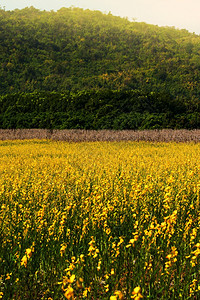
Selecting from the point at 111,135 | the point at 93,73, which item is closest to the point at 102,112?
the point at 111,135

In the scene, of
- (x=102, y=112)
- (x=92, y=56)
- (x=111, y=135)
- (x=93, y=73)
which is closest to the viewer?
(x=111, y=135)

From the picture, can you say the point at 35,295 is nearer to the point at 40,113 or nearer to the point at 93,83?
the point at 40,113

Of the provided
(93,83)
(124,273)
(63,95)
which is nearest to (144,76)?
(93,83)

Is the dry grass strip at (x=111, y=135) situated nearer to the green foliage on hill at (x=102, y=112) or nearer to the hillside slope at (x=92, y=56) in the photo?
the green foliage on hill at (x=102, y=112)

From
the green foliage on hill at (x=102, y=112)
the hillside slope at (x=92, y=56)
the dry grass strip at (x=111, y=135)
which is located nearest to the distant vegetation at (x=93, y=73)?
the green foliage on hill at (x=102, y=112)

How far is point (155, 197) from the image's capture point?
5199 millimetres

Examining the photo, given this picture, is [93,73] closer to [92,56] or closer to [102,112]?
[92,56]

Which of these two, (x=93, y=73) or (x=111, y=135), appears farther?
(x=93, y=73)

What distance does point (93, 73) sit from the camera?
41812 mm

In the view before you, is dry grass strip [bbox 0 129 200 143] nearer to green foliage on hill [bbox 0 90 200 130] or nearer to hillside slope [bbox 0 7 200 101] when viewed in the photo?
green foliage on hill [bbox 0 90 200 130]

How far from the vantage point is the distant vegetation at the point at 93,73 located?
1942 cm

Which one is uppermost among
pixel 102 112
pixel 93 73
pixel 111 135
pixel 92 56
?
pixel 92 56

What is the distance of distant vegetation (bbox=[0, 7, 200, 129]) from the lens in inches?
765

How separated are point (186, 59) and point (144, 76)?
10409mm
